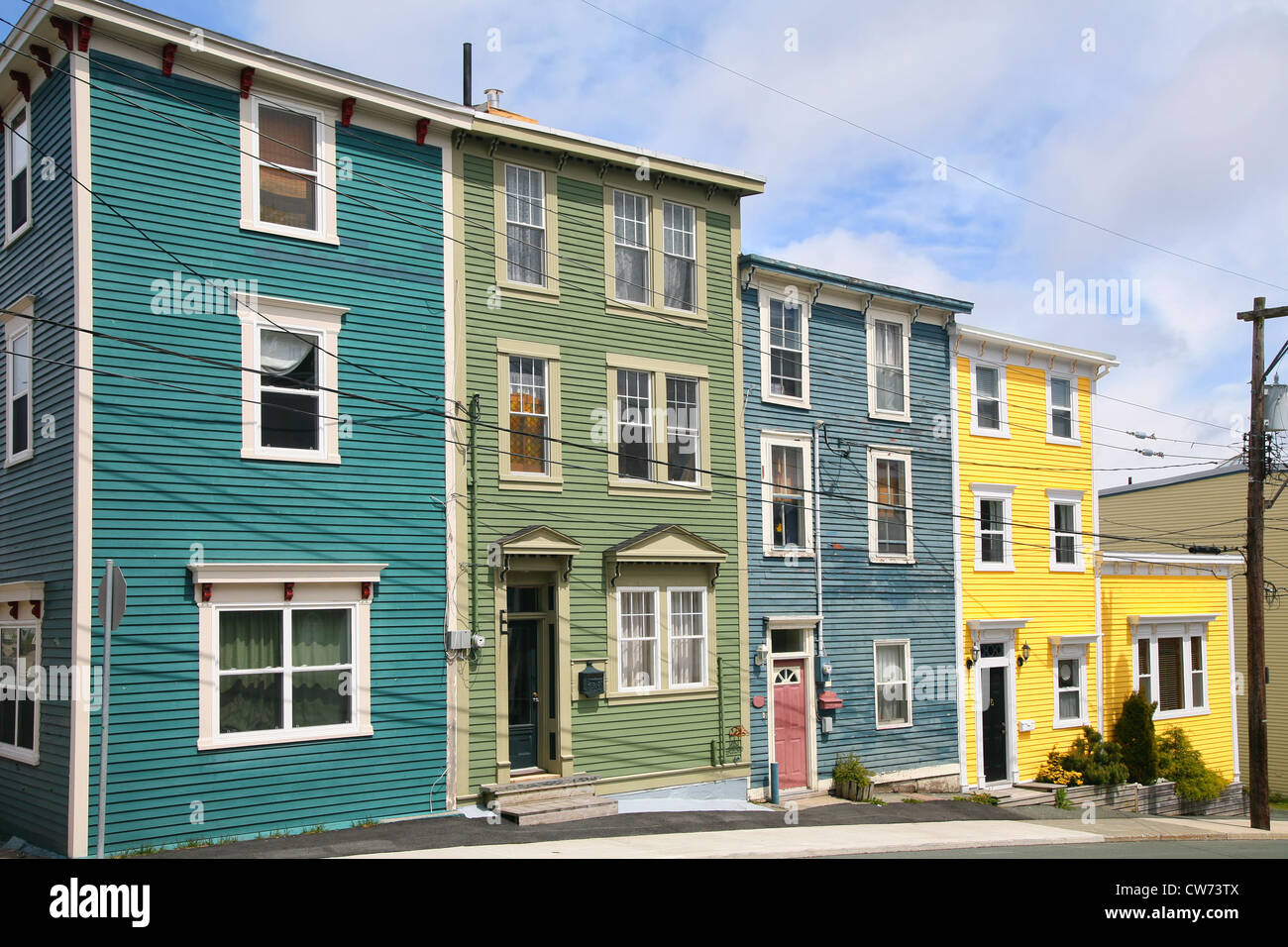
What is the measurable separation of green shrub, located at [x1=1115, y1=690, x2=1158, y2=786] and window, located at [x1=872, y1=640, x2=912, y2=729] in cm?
686

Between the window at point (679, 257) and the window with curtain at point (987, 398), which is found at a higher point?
the window at point (679, 257)

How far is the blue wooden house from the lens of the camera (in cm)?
2314

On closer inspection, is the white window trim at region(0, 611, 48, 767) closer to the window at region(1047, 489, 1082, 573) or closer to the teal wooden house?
the teal wooden house

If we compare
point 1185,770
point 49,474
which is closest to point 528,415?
point 49,474

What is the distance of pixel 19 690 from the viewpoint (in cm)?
1688

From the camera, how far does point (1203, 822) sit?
89.0 ft

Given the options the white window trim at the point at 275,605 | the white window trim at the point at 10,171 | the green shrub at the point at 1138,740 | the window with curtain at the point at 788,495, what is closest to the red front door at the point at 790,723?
the window with curtain at the point at 788,495

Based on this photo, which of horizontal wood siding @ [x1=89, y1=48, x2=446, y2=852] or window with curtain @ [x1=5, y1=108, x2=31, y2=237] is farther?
window with curtain @ [x1=5, y1=108, x2=31, y2=237]

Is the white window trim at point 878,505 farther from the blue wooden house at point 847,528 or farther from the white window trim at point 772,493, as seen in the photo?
the white window trim at point 772,493

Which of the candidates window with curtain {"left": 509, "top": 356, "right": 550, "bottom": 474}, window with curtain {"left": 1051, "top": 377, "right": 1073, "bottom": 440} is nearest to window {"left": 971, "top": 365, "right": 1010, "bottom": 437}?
window with curtain {"left": 1051, "top": 377, "right": 1073, "bottom": 440}

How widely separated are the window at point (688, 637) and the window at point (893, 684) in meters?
4.82

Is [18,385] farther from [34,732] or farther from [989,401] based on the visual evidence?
[989,401]

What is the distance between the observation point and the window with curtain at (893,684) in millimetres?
25031
